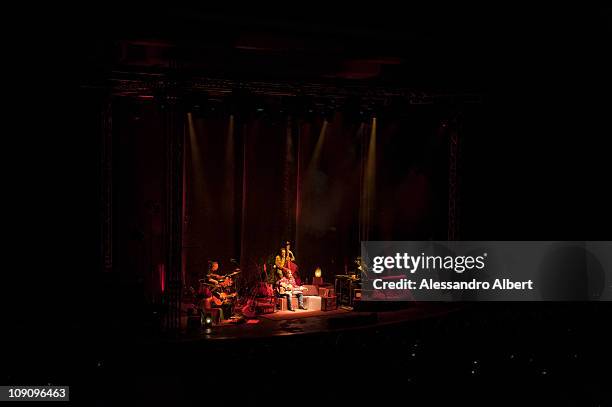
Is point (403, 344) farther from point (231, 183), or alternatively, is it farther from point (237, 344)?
point (231, 183)

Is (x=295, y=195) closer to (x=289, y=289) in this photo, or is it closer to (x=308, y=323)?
(x=289, y=289)

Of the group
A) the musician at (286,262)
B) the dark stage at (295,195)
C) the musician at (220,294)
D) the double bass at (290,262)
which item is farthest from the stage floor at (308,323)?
the double bass at (290,262)

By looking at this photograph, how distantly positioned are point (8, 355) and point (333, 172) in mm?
6347

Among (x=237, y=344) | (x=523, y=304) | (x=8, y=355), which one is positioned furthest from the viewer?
(x=523, y=304)

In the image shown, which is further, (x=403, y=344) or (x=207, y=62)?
(x=207, y=62)

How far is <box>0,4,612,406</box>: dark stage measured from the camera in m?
7.20

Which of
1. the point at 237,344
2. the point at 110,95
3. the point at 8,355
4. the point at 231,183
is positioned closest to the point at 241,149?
the point at 231,183

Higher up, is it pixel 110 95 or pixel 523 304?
pixel 110 95

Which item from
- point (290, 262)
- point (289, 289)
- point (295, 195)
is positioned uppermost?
point (295, 195)

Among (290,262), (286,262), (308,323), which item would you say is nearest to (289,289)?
(286,262)

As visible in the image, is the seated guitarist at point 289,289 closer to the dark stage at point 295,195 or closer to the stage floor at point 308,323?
the dark stage at point 295,195

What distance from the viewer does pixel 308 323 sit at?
845 centimetres

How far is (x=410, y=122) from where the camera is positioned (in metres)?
11.3

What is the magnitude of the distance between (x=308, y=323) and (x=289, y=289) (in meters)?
1.32
